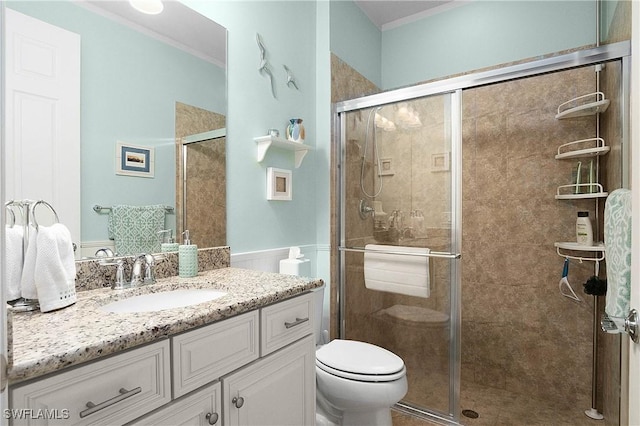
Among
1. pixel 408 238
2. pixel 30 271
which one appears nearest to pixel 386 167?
pixel 408 238

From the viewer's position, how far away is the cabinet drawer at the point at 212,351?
0.89m

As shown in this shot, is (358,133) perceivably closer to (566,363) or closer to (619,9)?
(619,9)

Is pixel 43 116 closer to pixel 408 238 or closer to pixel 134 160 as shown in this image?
pixel 134 160

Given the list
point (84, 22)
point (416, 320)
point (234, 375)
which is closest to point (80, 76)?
point (84, 22)

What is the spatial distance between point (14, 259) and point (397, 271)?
6.02ft

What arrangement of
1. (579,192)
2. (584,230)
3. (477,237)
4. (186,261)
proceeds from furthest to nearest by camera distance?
1. (477,237)
2. (579,192)
3. (584,230)
4. (186,261)

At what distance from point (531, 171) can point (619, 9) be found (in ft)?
3.26

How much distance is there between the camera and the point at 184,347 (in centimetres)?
90

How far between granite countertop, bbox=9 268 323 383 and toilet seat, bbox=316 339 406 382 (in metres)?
0.53

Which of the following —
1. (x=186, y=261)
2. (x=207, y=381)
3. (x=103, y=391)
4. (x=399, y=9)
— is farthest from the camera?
(x=399, y=9)

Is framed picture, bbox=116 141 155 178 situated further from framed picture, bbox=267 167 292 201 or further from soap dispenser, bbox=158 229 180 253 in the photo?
framed picture, bbox=267 167 292 201

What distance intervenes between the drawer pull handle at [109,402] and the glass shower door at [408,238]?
1.65m

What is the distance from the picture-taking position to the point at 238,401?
103 cm

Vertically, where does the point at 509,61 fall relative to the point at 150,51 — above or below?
above
